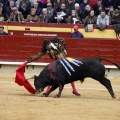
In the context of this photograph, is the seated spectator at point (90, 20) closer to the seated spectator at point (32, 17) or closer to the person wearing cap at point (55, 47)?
the seated spectator at point (32, 17)

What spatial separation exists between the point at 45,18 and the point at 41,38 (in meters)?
1.08

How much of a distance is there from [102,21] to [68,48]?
126 cm

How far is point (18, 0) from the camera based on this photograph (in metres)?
18.9

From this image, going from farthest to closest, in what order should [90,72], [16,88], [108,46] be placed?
[108,46], [16,88], [90,72]

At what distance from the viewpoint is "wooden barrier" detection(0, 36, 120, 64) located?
17.3 m

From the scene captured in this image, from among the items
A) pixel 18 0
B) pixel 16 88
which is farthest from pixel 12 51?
pixel 16 88

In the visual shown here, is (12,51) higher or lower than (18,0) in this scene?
lower

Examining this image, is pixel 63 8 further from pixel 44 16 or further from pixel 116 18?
pixel 116 18

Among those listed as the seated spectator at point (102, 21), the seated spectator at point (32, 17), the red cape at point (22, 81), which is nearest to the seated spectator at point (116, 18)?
the seated spectator at point (102, 21)

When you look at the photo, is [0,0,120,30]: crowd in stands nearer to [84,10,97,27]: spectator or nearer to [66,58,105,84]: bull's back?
[84,10,97,27]: spectator

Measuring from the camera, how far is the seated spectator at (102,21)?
57.0ft

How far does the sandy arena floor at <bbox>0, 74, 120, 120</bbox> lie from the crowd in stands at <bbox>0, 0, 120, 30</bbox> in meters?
4.80

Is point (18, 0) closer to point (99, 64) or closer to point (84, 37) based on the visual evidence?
point (84, 37)

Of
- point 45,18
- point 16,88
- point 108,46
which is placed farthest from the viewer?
point 45,18
